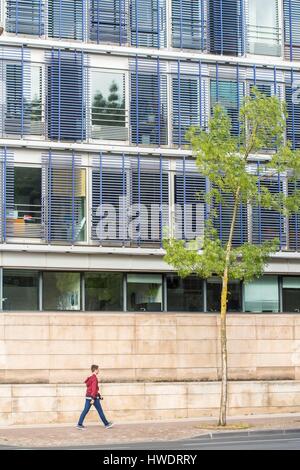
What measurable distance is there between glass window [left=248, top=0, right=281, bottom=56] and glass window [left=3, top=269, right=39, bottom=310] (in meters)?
10.9

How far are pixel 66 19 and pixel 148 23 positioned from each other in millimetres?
2804

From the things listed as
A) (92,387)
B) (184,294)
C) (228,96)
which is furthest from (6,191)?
(228,96)

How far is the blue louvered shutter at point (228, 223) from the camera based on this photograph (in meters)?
37.5

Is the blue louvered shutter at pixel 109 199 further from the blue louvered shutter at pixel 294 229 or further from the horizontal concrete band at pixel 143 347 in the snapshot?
the blue louvered shutter at pixel 294 229

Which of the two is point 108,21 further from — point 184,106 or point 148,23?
point 184,106

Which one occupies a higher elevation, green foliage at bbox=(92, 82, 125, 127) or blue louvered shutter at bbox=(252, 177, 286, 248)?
green foliage at bbox=(92, 82, 125, 127)

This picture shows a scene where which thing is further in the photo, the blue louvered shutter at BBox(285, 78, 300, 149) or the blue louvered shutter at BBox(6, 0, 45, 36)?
the blue louvered shutter at BBox(285, 78, 300, 149)

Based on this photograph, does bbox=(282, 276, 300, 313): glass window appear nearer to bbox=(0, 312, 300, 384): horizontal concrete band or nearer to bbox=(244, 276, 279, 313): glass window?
bbox=(244, 276, 279, 313): glass window

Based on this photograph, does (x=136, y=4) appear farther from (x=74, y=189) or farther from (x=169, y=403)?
(x=169, y=403)

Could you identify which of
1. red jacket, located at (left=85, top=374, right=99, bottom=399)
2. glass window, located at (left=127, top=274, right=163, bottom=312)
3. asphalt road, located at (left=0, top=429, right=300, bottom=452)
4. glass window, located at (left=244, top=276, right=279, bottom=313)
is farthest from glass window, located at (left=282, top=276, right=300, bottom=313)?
red jacket, located at (left=85, top=374, right=99, bottom=399)

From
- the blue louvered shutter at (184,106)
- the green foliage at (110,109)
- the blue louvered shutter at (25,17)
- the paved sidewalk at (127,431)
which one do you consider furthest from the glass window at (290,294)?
the blue louvered shutter at (25,17)

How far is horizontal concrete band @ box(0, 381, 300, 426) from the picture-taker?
33781mm

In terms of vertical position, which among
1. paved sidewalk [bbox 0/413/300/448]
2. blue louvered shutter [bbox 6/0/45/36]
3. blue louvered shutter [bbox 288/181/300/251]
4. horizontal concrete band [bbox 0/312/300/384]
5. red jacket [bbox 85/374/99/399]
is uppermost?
blue louvered shutter [bbox 6/0/45/36]

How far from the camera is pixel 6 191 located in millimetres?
35688
